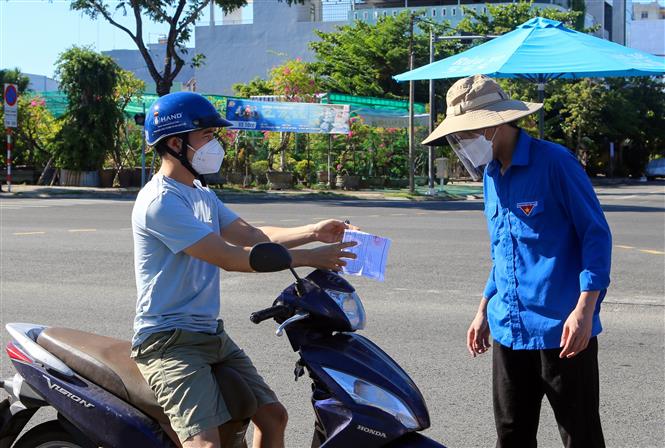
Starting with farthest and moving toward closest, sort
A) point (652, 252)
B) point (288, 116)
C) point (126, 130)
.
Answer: point (126, 130) → point (288, 116) → point (652, 252)

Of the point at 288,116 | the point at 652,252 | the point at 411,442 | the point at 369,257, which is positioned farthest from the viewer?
the point at 288,116

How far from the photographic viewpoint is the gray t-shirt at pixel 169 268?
10.4 ft

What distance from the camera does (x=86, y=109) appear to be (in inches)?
1179

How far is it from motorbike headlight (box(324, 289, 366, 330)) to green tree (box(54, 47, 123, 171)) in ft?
92.2

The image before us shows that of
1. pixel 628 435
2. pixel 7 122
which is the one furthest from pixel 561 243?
pixel 7 122

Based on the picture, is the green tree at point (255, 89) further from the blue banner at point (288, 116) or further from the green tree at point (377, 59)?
the blue banner at point (288, 116)

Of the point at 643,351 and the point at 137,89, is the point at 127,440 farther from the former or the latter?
the point at 137,89

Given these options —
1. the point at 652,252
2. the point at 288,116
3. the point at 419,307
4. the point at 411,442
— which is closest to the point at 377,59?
the point at 288,116

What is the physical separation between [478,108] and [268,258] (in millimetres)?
1043

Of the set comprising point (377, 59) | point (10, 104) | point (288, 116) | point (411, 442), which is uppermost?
point (377, 59)

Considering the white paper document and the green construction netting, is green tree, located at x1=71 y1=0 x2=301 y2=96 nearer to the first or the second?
the green construction netting

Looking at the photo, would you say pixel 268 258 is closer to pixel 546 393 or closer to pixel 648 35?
pixel 546 393

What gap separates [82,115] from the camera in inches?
1184

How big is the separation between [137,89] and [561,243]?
30659 millimetres
